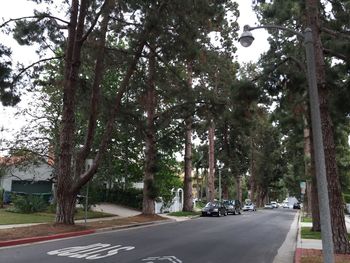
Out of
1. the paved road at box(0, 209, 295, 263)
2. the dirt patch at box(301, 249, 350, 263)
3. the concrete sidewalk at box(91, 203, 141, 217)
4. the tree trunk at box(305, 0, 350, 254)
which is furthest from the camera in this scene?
the concrete sidewalk at box(91, 203, 141, 217)

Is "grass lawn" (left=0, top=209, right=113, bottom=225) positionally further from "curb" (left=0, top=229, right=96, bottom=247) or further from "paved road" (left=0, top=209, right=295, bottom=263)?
"paved road" (left=0, top=209, right=295, bottom=263)

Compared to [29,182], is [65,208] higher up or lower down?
lower down

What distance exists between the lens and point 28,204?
101ft

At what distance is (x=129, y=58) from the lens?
24.3 metres

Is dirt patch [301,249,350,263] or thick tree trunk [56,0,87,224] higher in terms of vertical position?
thick tree trunk [56,0,87,224]

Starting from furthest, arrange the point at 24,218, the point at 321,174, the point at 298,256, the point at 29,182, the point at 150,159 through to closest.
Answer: the point at 29,182
the point at 150,159
the point at 24,218
the point at 298,256
the point at 321,174


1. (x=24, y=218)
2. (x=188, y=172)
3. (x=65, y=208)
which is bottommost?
(x=24, y=218)

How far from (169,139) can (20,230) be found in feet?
61.0

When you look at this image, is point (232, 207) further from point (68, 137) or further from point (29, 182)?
point (68, 137)

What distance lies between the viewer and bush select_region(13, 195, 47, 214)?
3052cm

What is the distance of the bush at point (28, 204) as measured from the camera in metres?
30.5

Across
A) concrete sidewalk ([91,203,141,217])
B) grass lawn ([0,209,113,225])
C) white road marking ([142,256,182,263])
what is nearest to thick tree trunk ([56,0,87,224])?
grass lawn ([0,209,113,225])

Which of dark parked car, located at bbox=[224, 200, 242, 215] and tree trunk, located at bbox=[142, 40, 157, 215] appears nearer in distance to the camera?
tree trunk, located at bbox=[142, 40, 157, 215]

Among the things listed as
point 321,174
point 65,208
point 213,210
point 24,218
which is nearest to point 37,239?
point 65,208
